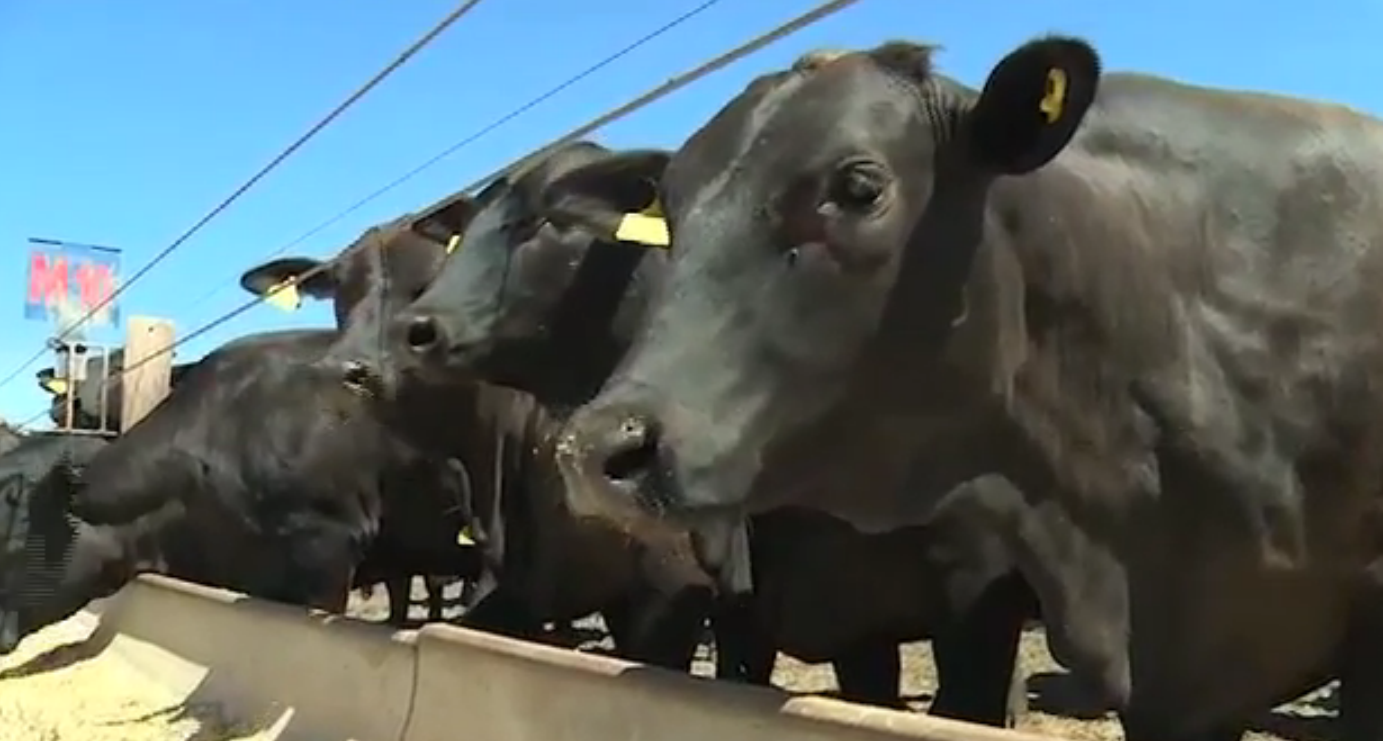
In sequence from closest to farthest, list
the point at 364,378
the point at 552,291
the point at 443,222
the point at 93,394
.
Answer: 1. the point at 552,291
2. the point at 364,378
3. the point at 443,222
4. the point at 93,394

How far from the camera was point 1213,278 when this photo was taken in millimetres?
3078

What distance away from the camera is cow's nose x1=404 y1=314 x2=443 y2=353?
17.3 ft

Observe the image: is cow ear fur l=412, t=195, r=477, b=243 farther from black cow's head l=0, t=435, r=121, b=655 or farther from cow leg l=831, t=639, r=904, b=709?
black cow's head l=0, t=435, r=121, b=655

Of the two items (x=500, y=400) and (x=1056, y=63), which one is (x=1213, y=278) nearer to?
(x=1056, y=63)

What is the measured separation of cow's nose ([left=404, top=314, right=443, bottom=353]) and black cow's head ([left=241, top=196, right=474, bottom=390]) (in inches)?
43.5

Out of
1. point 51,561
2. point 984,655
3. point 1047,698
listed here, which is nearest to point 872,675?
point 984,655

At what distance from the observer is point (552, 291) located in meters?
5.21

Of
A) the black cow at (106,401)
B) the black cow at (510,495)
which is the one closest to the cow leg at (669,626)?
the black cow at (510,495)

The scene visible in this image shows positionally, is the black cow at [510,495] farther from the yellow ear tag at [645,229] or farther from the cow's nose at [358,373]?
the yellow ear tag at [645,229]

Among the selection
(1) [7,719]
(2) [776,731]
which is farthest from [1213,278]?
(1) [7,719]

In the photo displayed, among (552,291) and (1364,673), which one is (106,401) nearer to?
(552,291)

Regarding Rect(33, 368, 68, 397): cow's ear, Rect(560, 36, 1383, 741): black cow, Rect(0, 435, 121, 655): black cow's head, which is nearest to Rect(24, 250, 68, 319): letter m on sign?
Rect(33, 368, 68, 397): cow's ear

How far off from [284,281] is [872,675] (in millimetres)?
5113

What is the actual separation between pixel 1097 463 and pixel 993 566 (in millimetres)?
1572
